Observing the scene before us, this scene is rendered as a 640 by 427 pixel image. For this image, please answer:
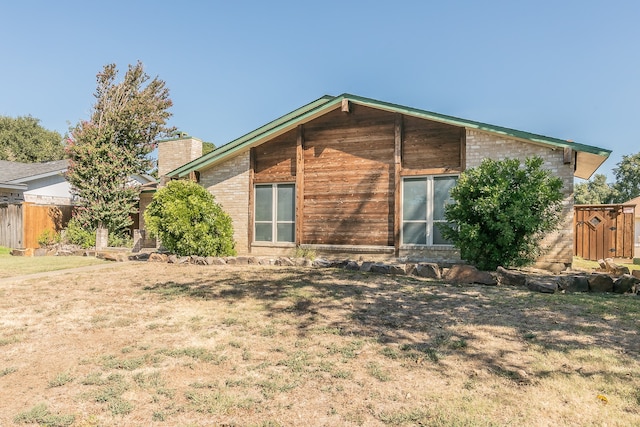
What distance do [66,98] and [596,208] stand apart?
33.3 meters

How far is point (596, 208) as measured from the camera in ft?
52.9

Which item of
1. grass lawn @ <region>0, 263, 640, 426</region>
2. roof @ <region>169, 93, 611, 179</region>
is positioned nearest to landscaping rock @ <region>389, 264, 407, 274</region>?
grass lawn @ <region>0, 263, 640, 426</region>

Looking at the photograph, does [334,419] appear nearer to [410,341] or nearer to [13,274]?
[410,341]

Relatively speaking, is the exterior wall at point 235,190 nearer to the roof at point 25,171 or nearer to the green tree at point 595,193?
the roof at point 25,171

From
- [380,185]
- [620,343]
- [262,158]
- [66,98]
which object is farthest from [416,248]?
[66,98]

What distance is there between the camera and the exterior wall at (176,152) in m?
17.5

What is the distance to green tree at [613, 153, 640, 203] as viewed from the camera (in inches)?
2041

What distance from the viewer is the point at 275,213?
46.2ft

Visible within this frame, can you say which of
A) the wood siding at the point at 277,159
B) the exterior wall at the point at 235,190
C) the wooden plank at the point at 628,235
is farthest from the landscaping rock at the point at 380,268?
the wooden plank at the point at 628,235

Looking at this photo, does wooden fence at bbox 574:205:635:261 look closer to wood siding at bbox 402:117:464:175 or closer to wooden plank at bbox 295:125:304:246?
wood siding at bbox 402:117:464:175

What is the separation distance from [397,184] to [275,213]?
4.64 metres

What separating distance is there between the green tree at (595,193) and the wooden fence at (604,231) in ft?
147

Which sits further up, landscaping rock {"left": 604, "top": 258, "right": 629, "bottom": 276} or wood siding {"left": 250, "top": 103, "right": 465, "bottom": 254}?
wood siding {"left": 250, "top": 103, "right": 465, "bottom": 254}

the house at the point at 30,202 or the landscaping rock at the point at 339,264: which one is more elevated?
the house at the point at 30,202
